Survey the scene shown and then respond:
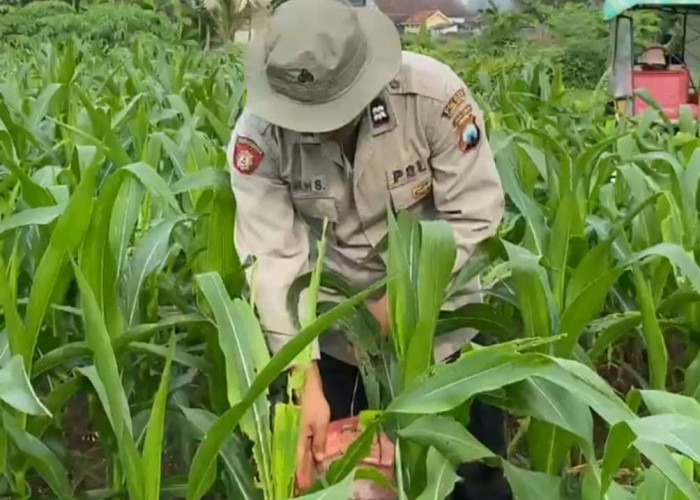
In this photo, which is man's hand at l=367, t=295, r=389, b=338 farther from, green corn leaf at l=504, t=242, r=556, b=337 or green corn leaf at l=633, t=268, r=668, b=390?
green corn leaf at l=633, t=268, r=668, b=390

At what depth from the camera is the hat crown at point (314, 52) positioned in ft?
4.97

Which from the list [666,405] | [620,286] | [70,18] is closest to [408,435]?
[666,405]

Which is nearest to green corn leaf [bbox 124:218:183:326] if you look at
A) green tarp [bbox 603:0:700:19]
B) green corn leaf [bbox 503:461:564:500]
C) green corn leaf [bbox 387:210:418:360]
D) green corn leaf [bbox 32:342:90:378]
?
green corn leaf [bbox 32:342:90:378]

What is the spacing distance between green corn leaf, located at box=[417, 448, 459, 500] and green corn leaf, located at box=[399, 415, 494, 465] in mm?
15

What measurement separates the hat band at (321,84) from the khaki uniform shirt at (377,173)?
0.12 metres

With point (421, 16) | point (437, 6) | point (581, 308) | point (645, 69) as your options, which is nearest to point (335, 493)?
point (581, 308)

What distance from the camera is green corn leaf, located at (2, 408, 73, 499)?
1.47 m

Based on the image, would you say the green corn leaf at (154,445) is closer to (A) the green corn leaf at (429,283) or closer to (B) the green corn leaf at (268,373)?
(B) the green corn leaf at (268,373)

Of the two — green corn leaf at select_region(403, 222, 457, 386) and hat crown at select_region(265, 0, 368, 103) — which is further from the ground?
hat crown at select_region(265, 0, 368, 103)

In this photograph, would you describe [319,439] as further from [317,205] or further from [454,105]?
[454,105]

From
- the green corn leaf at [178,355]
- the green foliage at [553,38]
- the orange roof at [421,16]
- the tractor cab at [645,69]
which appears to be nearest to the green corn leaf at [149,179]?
the green corn leaf at [178,355]

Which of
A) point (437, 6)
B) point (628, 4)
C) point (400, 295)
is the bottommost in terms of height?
point (437, 6)

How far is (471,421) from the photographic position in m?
1.77

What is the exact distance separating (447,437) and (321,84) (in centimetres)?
50
